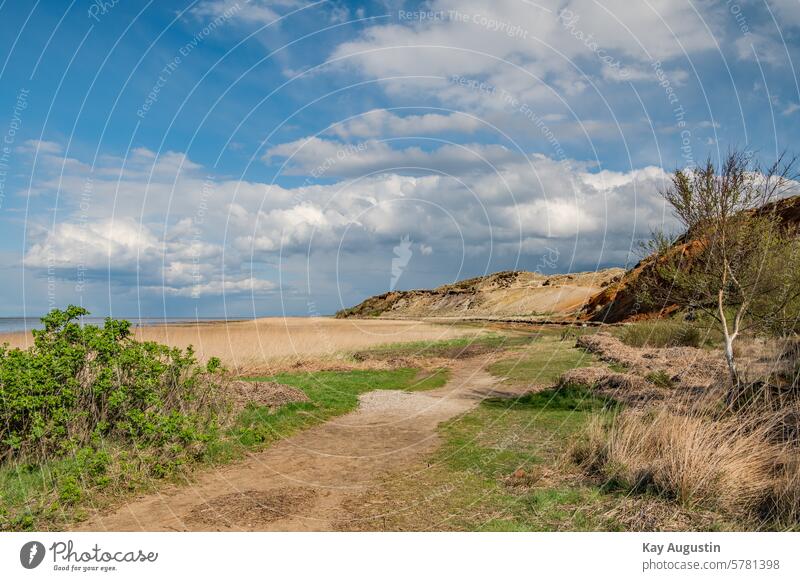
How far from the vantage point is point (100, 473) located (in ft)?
28.4

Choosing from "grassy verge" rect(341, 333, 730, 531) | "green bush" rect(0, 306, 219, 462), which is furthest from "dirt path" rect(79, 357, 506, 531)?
"green bush" rect(0, 306, 219, 462)

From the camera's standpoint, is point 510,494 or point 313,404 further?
point 313,404

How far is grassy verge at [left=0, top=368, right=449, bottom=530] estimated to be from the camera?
24.7ft

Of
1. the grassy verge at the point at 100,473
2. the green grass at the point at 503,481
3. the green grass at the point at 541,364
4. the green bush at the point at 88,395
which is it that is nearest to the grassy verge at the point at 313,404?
the grassy verge at the point at 100,473

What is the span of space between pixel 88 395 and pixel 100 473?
2.04 meters

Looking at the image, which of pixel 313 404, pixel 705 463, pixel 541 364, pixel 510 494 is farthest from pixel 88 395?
pixel 541 364

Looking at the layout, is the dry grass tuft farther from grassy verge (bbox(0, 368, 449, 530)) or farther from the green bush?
the green bush

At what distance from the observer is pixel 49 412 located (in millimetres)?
9633

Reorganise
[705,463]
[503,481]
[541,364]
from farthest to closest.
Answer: [541,364]
[503,481]
[705,463]

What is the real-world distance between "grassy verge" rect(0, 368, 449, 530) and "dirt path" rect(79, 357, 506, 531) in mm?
356

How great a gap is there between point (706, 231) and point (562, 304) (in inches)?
3434

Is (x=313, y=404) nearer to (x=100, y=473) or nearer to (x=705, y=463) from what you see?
(x=100, y=473)

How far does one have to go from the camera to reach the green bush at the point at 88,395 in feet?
30.6

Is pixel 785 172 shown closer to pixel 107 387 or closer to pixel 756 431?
pixel 756 431
